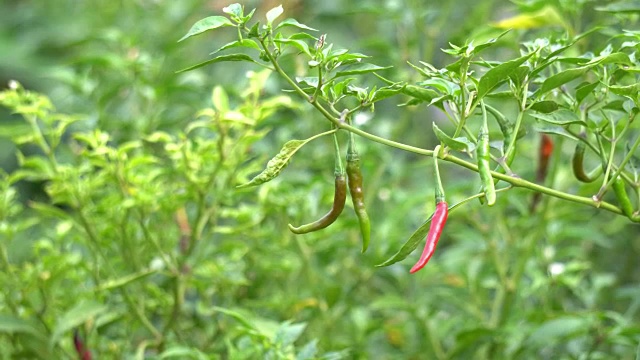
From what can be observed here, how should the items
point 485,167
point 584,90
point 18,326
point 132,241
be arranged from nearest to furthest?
1. point 485,167
2. point 584,90
3. point 18,326
4. point 132,241

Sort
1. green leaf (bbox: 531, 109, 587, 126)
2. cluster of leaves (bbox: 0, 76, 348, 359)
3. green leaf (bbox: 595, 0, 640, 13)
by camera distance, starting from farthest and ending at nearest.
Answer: cluster of leaves (bbox: 0, 76, 348, 359), green leaf (bbox: 595, 0, 640, 13), green leaf (bbox: 531, 109, 587, 126)

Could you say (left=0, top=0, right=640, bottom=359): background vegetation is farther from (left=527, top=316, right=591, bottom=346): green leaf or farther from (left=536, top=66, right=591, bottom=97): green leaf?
(left=536, top=66, right=591, bottom=97): green leaf

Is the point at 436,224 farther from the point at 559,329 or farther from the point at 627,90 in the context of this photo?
the point at 559,329

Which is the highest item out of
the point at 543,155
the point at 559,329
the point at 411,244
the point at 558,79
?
the point at 558,79

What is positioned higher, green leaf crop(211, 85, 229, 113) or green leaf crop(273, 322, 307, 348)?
green leaf crop(211, 85, 229, 113)

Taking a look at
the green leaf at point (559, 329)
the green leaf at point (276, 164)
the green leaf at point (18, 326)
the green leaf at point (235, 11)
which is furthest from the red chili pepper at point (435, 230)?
the green leaf at point (18, 326)

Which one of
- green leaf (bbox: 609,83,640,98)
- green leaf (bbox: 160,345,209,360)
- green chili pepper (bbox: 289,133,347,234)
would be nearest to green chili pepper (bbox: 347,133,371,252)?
green chili pepper (bbox: 289,133,347,234)

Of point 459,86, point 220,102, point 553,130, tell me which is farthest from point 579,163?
point 220,102
